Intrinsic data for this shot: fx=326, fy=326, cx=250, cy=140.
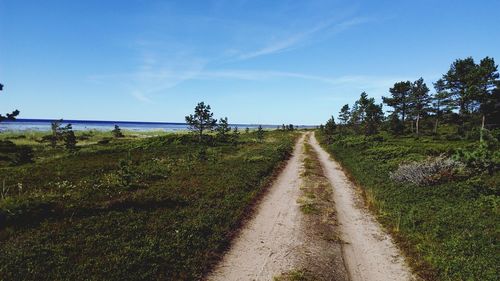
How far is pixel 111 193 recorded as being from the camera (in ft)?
60.6

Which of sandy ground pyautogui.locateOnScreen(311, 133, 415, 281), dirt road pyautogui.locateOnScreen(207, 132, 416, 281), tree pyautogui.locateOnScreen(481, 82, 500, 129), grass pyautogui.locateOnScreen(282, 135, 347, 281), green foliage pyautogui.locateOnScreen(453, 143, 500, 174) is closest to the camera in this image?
grass pyautogui.locateOnScreen(282, 135, 347, 281)

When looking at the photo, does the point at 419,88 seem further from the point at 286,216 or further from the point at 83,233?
the point at 83,233

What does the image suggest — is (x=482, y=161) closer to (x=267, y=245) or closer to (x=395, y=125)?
(x=267, y=245)

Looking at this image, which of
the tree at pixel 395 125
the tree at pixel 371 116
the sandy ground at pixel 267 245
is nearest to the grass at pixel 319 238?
the sandy ground at pixel 267 245

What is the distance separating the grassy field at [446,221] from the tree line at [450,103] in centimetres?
3364

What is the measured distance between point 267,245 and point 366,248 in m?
3.74

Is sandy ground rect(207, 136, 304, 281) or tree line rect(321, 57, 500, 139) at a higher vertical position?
tree line rect(321, 57, 500, 139)

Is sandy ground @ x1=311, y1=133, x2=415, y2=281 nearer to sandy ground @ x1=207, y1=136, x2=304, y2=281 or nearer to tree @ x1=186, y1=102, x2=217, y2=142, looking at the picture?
sandy ground @ x1=207, y1=136, x2=304, y2=281

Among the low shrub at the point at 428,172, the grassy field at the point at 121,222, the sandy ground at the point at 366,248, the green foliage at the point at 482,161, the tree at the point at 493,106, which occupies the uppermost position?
the tree at the point at 493,106

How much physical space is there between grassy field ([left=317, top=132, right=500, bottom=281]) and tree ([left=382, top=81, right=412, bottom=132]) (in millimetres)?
52781

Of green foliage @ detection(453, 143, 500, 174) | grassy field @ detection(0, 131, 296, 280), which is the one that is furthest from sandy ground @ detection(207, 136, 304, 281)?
green foliage @ detection(453, 143, 500, 174)

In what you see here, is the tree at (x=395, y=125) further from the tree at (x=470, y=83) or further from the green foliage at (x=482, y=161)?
the green foliage at (x=482, y=161)

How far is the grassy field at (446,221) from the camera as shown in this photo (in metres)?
10.2

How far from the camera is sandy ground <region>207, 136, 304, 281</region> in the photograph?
1011 centimetres
